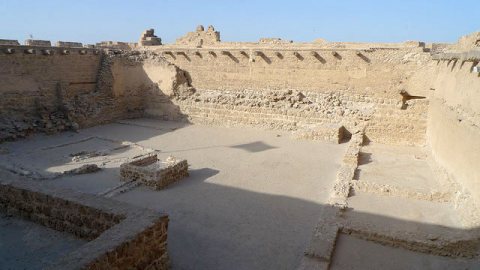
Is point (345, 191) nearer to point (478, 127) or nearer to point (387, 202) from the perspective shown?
point (387, 202)

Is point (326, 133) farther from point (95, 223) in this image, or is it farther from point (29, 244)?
point (29, 244)

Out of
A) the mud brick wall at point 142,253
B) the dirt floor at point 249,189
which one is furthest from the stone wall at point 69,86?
the mud brick wall at point 142,253

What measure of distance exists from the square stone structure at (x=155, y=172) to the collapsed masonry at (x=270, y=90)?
4.35 meters

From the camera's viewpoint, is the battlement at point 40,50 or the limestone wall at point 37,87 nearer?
the limestone wall at point 37,87

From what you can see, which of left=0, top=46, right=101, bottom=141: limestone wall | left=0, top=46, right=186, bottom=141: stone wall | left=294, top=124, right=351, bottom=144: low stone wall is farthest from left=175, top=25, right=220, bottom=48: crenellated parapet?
left=294, top=124, right=351, bottom=144: low stone wall

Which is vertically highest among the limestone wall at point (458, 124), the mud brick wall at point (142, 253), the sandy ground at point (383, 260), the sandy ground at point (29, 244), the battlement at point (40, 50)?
the battlement at point (40, 50)

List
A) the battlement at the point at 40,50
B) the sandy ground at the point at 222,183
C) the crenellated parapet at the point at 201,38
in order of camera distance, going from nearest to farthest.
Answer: the sandy ground at the point at 222,183, the battlement at the point at 40,50, the crenellated parapet at the point at 201,38

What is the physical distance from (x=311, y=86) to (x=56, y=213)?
1187 cm

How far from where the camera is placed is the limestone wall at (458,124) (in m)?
7.12

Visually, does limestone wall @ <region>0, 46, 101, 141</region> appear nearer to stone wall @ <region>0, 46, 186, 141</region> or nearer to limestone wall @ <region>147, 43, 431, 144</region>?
stone wall @ <region>0, 46, 186, 141</region>

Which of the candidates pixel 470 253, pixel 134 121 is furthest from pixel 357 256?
pixel 134 121

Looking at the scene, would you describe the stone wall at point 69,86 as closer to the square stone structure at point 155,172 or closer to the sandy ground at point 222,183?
the sandy ground at point 222,183

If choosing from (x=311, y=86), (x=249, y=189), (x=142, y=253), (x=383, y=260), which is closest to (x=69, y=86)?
(x=311, y=86)

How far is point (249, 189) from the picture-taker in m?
8.67
